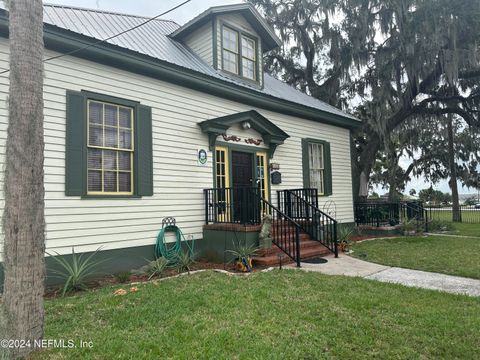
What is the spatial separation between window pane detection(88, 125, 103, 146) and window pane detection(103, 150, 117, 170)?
20 cm

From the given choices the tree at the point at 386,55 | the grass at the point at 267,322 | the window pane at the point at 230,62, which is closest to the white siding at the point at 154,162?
the window pane at the point at 230,62

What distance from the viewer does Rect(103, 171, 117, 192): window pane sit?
5.89 metres

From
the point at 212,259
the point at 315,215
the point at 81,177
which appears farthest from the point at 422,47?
the point at 81,177

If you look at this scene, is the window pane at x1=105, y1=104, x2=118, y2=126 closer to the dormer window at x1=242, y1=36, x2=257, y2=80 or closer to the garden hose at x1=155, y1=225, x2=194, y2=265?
the garden hose at x1=155, y1=225, x2=194, y2=265

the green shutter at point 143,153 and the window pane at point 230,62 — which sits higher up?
A: the window pane at point 230,62

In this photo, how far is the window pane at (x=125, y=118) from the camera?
6.19 m

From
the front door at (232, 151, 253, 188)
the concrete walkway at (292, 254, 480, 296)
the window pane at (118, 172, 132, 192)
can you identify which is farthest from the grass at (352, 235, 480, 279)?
the window pane at (118, 172, 132, 192)

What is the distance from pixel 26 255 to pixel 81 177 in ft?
10.3

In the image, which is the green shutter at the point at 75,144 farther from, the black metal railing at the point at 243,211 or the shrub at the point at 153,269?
the black metal railing at the point at 243,211

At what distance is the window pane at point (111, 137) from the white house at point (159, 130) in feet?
0.06

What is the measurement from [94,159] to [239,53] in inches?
197

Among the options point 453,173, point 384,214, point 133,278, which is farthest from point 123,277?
point 453,173

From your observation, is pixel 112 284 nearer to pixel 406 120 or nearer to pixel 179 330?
pixel 179 330

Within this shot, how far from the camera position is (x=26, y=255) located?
259 cm
